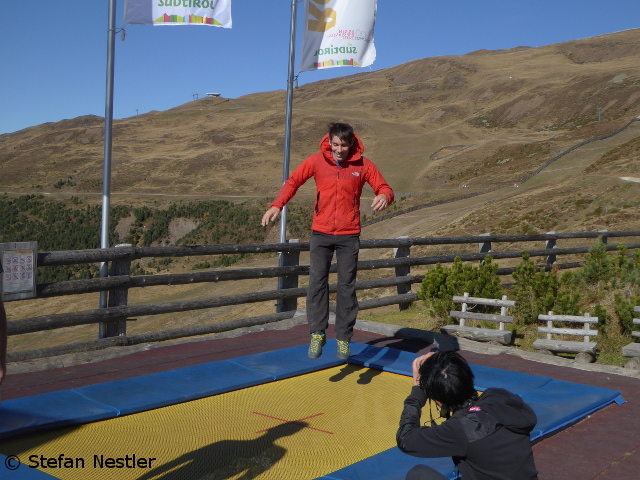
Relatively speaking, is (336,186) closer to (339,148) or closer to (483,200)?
(339,148)

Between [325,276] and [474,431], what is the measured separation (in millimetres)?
3349

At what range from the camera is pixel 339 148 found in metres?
5.69

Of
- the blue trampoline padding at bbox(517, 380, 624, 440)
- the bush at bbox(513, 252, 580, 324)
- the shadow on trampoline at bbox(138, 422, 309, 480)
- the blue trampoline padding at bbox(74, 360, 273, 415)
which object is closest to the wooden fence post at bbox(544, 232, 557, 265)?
the bush at bbox(513, 252, 580, 324)

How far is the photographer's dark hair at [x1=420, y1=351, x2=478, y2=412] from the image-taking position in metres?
2.88

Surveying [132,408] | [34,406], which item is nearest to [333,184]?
[132,408]

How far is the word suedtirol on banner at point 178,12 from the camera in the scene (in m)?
8.83

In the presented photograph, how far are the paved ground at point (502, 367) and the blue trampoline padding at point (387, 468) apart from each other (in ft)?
2.03

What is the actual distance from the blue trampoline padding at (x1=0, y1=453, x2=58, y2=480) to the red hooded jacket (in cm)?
290

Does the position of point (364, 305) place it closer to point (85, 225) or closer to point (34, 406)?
point (34, 406)

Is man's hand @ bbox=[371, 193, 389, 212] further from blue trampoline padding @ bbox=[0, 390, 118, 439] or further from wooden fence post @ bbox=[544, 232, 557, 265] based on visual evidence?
wooden fence post @ bbox=[544, 232, 557, 265]

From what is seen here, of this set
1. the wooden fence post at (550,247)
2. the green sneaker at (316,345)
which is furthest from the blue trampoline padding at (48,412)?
the wooden fence post at (550,247)

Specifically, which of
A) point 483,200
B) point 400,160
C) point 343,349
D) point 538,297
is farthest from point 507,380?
point 400,160

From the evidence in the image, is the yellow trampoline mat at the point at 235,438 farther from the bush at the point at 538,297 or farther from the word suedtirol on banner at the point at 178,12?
the word suedtirol on banner at the point at 178,12

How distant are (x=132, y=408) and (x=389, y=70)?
6470 inches
